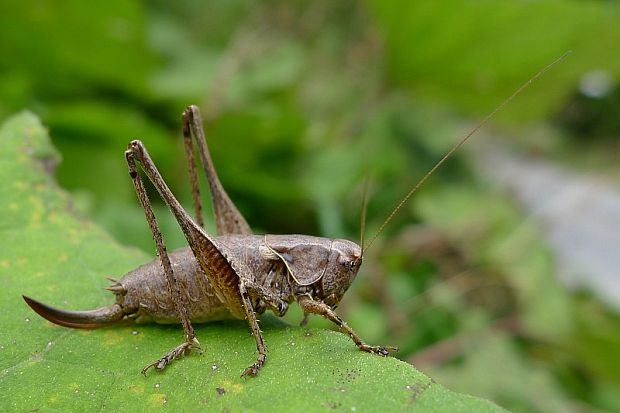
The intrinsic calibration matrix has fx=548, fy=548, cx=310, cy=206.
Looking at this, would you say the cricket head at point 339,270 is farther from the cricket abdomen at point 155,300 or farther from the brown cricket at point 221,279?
the cricket abdomen at point 155,300

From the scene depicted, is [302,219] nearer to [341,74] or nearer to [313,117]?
[313,117]

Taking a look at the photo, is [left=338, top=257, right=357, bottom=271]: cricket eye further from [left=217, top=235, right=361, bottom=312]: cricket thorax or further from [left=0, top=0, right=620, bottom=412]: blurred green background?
[left=0, top=0, right=620, bottom=412]: blurred green background

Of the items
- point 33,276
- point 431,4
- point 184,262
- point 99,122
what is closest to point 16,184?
point 33,276

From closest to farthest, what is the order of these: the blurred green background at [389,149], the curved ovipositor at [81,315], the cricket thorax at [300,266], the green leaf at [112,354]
A: the green leaf at [112,354]
the curved ovipositor at [81,315]
the cricket thorax at [300,266]
the blurred green background at [389,149]

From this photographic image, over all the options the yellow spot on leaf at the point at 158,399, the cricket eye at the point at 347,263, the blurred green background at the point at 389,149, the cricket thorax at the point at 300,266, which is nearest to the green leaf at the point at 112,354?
the yellow spot on leaf at the point at 158,399

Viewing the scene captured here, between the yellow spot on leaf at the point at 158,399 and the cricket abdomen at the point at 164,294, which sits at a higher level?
the cricket abdomen at the point at 164,294

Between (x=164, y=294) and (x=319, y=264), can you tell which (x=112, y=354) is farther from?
(x=319, y=264)

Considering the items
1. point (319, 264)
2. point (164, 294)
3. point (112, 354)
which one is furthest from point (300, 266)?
point (112, 354)

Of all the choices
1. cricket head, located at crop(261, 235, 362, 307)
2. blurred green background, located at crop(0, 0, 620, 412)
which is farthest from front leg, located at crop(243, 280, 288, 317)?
blurred green background, located at crop(0, 0, 620, 412)
